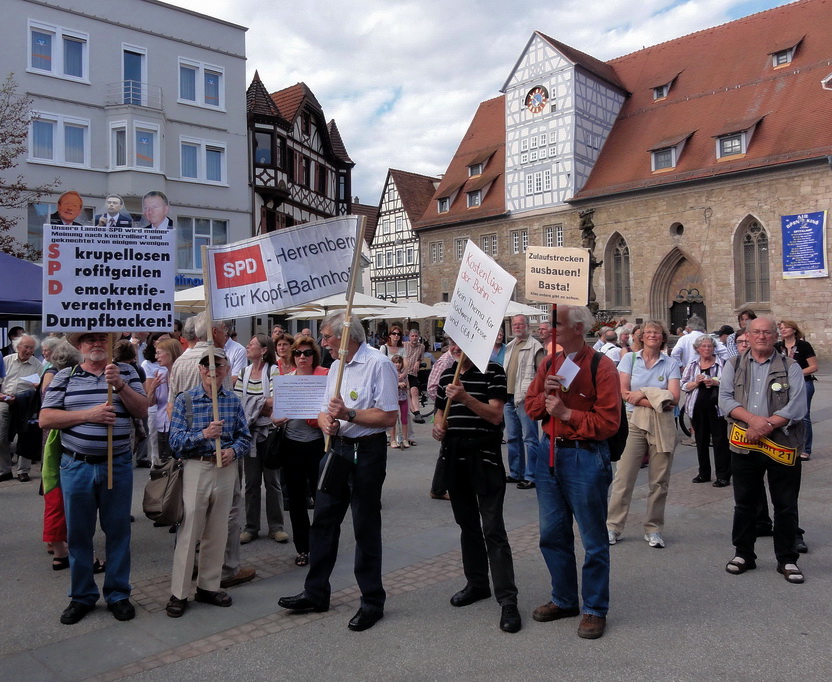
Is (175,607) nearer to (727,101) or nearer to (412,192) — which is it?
(727,101)

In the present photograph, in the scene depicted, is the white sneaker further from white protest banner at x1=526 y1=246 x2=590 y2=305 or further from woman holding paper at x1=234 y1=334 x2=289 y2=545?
woman holding paper at x1=234 y1=334 x2=289 y2=545

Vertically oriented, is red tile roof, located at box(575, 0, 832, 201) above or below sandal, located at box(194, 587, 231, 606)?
above

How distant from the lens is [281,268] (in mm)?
4816

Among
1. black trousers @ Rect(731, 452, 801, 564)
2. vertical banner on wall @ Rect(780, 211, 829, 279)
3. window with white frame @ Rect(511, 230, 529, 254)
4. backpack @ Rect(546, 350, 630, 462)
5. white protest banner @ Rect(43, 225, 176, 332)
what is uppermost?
window with white frame @ Rect(511, 230, 529, 254)

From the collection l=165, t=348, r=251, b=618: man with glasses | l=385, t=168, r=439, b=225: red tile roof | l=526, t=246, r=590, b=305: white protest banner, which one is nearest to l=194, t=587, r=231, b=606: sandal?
l=165, t=348, r=251, b=618: man with glasses

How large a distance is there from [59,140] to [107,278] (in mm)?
24583

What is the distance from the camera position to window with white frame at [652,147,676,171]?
1458 inches

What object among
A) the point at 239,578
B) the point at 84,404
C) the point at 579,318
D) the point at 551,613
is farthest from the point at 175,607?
the point at 579,318

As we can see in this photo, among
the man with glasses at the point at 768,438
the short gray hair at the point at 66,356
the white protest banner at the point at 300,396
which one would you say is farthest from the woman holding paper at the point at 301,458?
the man with glasses at the point at 768,438

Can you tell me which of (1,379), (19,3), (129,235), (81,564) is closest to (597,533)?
(81,564)

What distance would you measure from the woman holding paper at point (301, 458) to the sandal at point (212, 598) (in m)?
0.91

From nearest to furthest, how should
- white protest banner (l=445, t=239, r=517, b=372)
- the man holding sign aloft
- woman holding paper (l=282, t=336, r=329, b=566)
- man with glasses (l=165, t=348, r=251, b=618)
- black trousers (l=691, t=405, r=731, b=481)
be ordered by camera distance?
white protest banner (l=445, t=239, r=517, b=372) < the man holding sign aloft < man with glasses (l=165, t=348, r=251, b=618) < woman holding paper (l=282, t=336, r=329, b=566) < black trousers (l=691, t=405, r=731, b=481)

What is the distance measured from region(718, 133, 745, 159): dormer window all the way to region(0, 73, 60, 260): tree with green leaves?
95.1 ft

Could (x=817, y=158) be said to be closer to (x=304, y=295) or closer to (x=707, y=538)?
(x=707, y=538)
